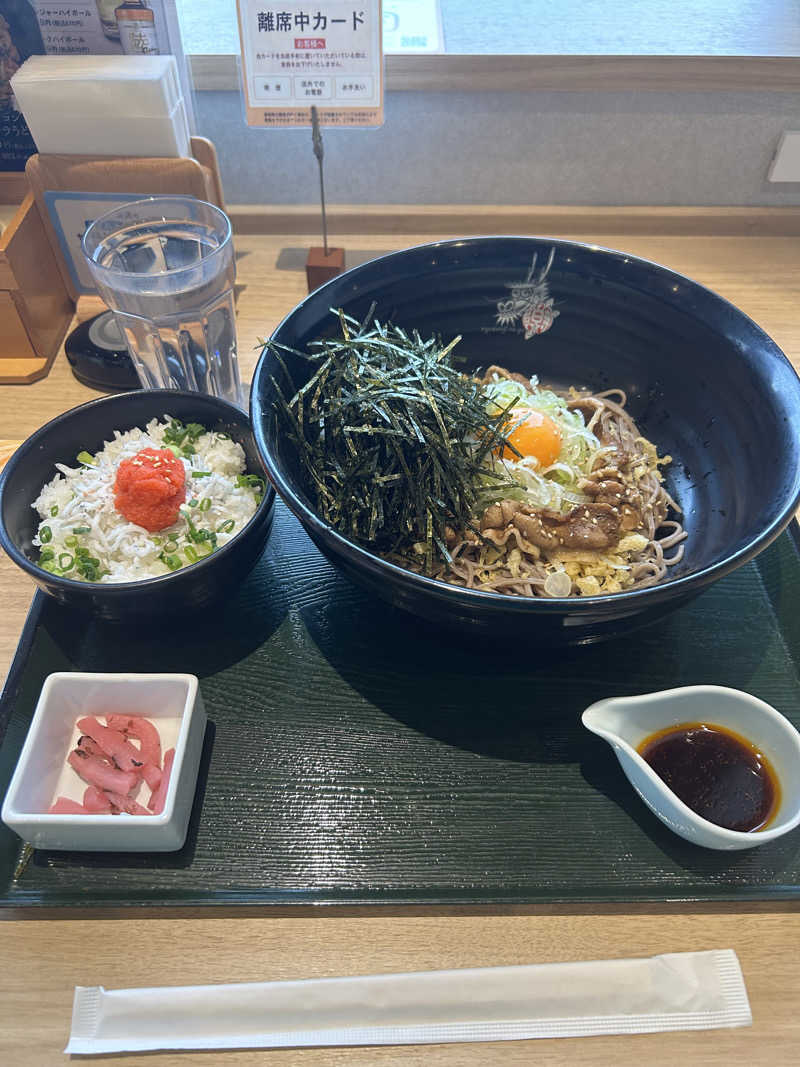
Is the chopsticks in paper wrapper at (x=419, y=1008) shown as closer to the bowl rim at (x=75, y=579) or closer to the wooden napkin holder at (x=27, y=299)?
the bowl rim at (x=75, y=579)

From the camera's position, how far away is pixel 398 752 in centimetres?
118

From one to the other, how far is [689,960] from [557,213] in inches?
78.0

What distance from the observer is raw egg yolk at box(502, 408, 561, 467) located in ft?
4.72

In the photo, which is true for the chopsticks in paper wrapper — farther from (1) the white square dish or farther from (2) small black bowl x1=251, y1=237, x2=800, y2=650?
(2) small black bowl x1=251, y1=237, x2=800, y2=650

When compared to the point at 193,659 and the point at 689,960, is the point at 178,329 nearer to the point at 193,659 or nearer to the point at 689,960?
the point at 193,659

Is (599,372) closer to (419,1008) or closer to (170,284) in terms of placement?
(170,284)

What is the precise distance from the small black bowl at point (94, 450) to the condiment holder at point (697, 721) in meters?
0.63

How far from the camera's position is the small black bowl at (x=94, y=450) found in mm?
1156

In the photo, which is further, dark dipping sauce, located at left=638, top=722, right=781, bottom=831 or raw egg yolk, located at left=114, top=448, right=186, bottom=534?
raw egg yolk, located at left=114, top=448, right=186, bottom=534

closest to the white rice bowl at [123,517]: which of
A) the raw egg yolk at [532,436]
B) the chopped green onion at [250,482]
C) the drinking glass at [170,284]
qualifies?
the chopped green onion at [250,482]

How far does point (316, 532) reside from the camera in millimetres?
1086

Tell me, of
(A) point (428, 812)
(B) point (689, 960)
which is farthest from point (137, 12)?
(B) point (689, 960)

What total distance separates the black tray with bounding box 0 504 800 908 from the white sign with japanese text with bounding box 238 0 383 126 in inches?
41.0

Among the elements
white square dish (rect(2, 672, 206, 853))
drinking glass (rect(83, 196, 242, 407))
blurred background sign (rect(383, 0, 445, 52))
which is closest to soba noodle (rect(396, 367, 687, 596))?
white square dish (rect(2, 672, 206, 853))
